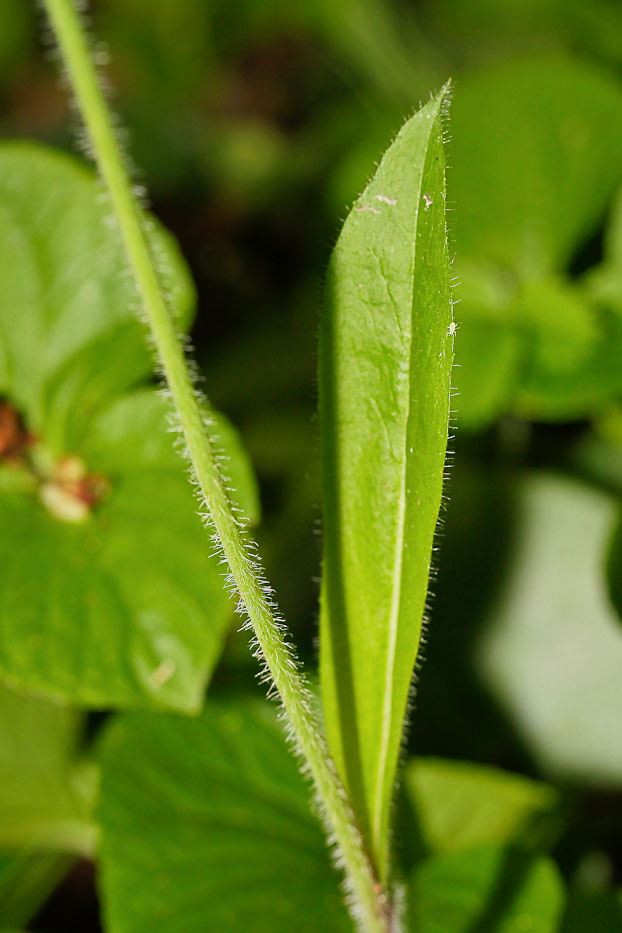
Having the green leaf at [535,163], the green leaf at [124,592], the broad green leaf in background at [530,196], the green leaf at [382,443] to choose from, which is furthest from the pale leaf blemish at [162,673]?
the green leaf at [535,163]

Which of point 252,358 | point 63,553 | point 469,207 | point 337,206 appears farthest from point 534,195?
point 63,553

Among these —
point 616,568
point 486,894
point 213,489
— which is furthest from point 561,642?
point 213,489

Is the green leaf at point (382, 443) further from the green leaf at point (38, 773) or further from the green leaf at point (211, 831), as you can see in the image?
the green leaf at point (38, 773)

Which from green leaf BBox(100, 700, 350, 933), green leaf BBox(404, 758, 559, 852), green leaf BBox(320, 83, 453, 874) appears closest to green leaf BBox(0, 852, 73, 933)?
green leaf BBox(100, 700, 350, 933)

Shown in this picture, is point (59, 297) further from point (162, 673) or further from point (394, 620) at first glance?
point (394, 620)

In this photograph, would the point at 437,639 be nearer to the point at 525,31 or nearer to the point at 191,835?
the point at 191,835

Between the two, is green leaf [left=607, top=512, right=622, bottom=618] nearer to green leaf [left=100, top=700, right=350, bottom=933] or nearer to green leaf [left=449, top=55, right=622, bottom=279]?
green leaf [left=100, top=700, right=350, bottom=933]
